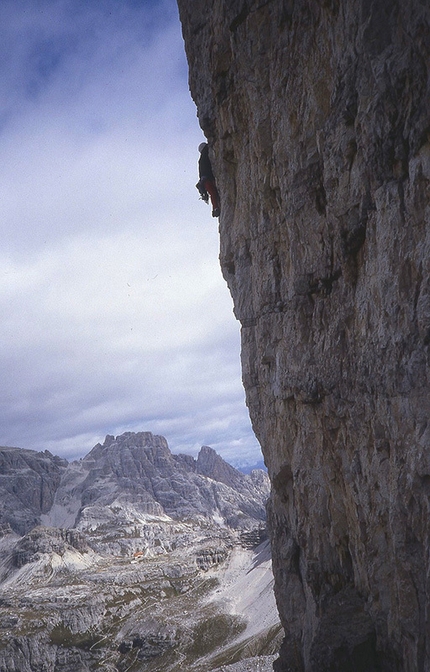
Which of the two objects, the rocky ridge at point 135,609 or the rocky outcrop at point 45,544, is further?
Result: the rocky outcrop at point 45,544

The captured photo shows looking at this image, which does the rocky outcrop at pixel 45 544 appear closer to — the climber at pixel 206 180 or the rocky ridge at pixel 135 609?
the rocky ridge at pixel 135 609

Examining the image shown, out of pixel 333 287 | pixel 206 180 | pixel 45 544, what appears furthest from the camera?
pixel 45 544

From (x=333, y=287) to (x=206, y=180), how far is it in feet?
46.8

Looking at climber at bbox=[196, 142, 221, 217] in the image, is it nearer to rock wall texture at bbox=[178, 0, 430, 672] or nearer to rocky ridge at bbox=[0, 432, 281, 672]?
rock wall texture at bbox=[178, 0, 430, 672]

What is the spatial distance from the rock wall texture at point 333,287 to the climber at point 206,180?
126 inches

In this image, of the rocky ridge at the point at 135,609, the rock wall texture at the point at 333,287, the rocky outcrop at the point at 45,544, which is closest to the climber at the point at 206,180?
the rock wall texture at the point at 333,287

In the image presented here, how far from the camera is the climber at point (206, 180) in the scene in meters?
29.3

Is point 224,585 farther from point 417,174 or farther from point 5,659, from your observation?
point 417,174

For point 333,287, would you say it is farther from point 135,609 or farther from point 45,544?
point 45,544

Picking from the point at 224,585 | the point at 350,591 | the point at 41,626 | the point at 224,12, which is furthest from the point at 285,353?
the point at 224,585

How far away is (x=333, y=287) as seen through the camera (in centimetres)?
1806

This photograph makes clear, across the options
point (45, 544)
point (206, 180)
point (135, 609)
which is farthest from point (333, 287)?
point (45, 544)

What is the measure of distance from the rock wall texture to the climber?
3200 millimetres

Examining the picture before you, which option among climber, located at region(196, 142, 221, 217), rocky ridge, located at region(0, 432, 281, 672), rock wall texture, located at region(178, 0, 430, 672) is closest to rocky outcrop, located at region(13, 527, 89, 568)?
rocky ridge, located at region(0, 432, 281, 672)
